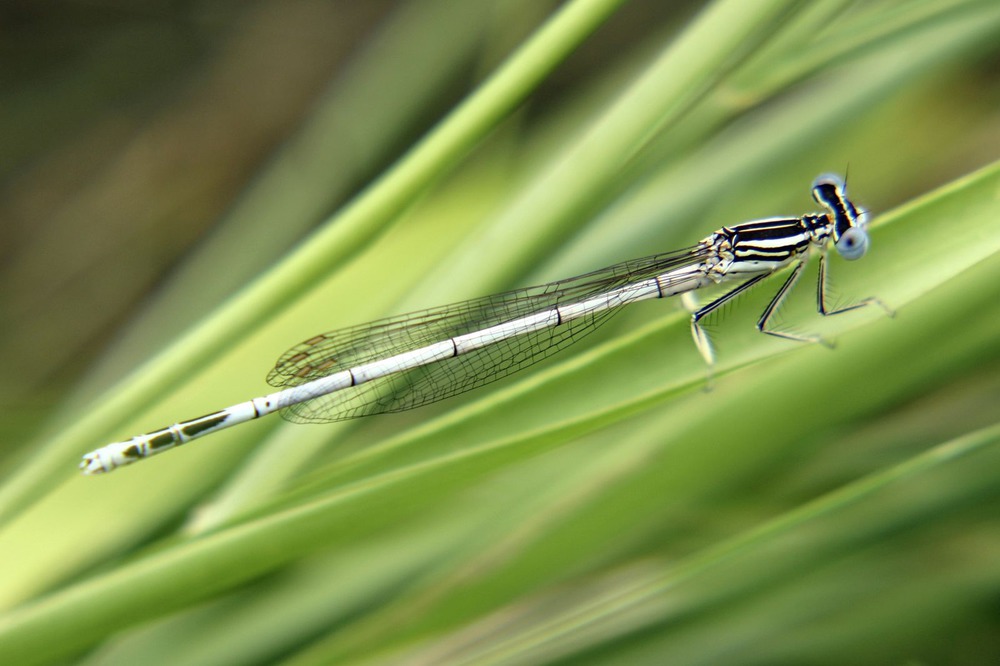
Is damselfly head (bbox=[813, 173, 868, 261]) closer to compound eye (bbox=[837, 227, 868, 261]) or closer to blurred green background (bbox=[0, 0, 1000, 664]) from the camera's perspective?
compound eye (bbox=[837, 227, 868, 261])

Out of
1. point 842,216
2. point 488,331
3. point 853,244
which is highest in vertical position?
point 488,331

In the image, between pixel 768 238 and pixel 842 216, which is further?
pixel 768 238

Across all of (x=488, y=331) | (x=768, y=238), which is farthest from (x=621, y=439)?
(x=768, y=238)

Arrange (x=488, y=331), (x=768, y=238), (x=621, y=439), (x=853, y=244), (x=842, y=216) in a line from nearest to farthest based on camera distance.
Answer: (x=853, y=244), (x=621, y=439), (x=842, y=216), (x=768, y=238), (x=488, y=331)

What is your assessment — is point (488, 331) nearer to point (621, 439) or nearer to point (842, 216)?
point (621, 439)

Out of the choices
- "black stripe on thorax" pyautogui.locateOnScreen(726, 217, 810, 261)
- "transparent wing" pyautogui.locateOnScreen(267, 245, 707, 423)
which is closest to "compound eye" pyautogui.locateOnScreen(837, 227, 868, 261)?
"black stripe on thorax" pyautogui.locateOnScreen(726, 217, 810, 261)

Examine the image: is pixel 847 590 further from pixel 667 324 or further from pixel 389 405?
pixel 389 405

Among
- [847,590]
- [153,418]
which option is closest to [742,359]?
[847,590]

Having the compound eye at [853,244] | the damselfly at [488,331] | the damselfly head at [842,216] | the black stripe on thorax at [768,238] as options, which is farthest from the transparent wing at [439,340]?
the compound eye at [853,244]

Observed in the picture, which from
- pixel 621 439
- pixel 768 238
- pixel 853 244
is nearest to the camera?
pixel 853 244
